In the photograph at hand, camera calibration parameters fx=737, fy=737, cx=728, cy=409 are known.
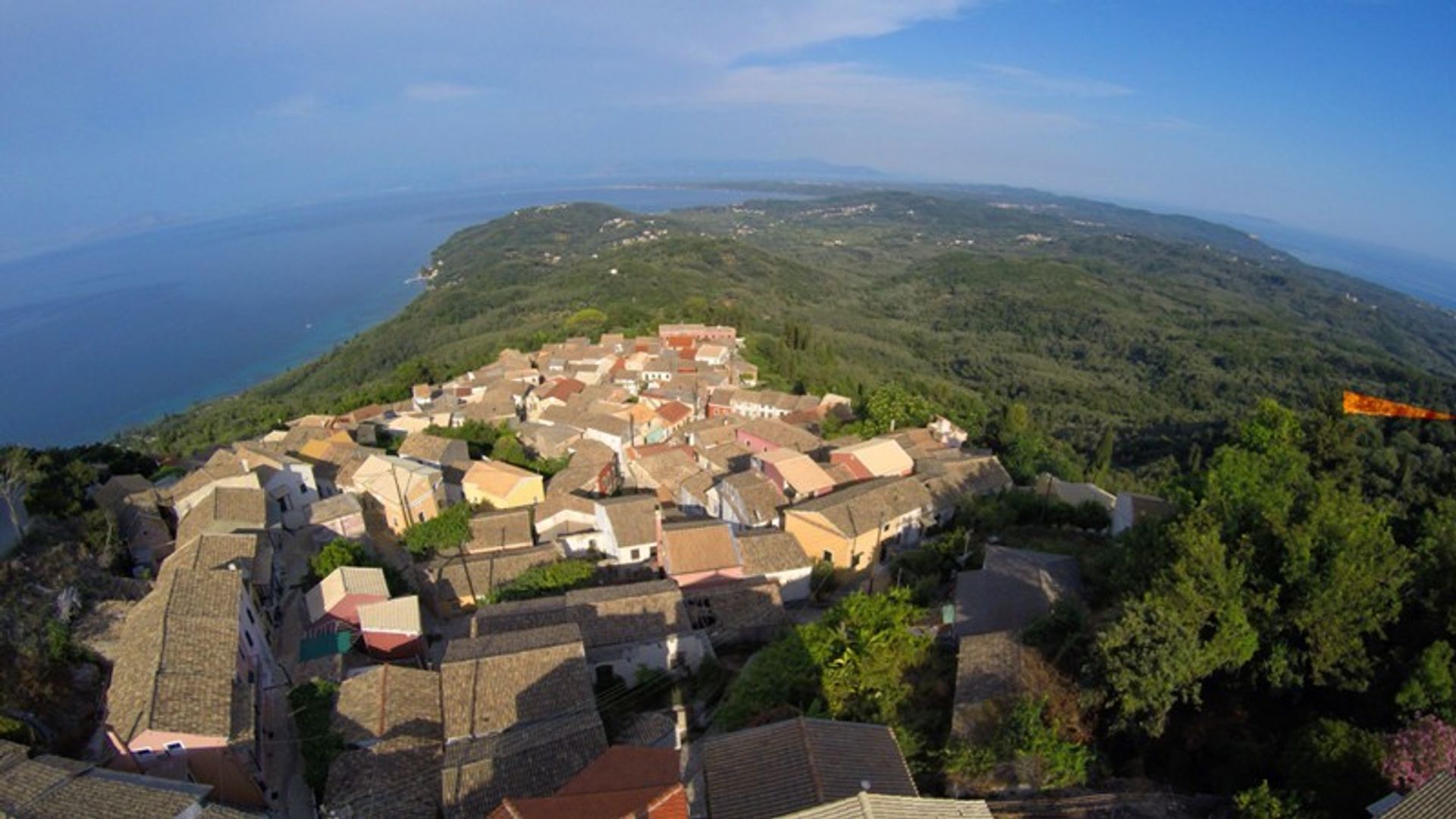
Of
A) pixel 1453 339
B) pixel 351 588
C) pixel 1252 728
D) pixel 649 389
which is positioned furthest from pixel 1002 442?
pixel 1453 339

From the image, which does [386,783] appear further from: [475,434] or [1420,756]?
[475,434]

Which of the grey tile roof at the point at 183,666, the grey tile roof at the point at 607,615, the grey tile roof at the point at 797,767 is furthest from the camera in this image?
the grey tile roof at the point at 607,615

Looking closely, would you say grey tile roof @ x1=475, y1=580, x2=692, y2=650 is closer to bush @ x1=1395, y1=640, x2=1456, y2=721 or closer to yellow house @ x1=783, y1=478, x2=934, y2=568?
yellow house @ x1=783, y1=478, x2=934, y2=568

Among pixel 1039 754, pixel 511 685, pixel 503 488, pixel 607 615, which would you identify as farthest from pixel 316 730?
pixel 503 488

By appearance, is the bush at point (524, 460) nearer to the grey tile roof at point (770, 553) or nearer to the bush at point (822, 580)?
the grey tile roof at point (770, 553)

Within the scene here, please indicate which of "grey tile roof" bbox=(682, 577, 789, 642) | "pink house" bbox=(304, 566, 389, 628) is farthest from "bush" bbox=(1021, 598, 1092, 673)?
"pink house" bbox=(304, 566, 389, 628)

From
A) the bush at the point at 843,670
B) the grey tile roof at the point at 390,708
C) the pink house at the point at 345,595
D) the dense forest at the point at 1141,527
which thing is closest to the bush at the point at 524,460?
the pink house at the point at 345,595

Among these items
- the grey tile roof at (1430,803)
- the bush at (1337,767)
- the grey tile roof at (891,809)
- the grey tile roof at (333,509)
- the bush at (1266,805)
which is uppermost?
the grey tile roof at (1430,803)

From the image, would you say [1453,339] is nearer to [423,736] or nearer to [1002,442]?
[1002,442]
